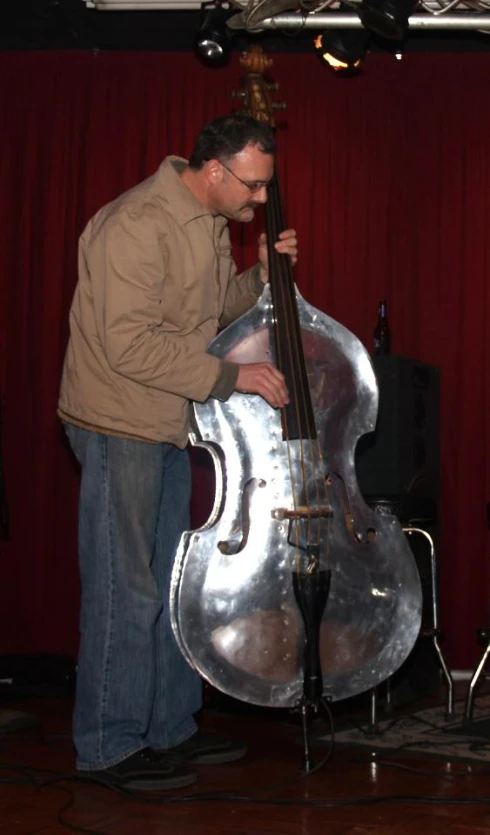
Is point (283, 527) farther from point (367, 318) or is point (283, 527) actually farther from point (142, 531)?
point (367, 318)

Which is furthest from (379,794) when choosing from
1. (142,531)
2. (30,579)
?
(30,579)

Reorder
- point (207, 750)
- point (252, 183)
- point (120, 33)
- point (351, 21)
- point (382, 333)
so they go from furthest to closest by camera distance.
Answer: point (120, 33), point (382, 333), point (351, 21), point (207, 750), point (252, 183)

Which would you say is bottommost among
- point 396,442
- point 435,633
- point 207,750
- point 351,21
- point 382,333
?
point 207,750

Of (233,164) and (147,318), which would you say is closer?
(147,318)

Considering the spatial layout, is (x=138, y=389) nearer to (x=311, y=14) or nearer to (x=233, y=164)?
(x=233, y=164)

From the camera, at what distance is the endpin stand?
7.79ft

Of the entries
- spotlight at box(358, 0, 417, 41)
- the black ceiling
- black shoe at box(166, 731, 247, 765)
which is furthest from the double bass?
the black ceiling

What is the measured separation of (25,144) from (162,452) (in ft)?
8.22

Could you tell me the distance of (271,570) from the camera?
7.91 ft

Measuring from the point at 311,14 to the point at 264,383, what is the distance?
2.23 metres

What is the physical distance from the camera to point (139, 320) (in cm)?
246

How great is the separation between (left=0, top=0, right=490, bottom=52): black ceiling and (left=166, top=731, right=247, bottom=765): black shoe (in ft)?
9.15

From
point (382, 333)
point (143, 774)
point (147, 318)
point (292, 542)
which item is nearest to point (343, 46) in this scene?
point (382, 333)

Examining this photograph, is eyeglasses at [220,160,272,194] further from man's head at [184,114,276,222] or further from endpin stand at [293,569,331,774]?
endpin stand at [293,569,331,774]
